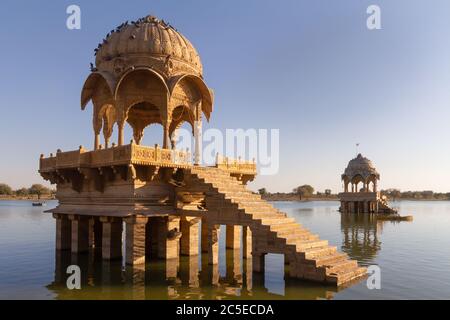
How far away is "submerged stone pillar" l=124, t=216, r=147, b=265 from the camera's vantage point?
18.9 m

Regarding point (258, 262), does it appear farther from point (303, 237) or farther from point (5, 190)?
point (5, 190)

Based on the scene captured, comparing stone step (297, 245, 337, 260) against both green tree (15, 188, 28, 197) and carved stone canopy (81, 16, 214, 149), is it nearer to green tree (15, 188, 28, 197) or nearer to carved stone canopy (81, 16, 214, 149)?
carved stone canopy (81, 16, 214, 149)

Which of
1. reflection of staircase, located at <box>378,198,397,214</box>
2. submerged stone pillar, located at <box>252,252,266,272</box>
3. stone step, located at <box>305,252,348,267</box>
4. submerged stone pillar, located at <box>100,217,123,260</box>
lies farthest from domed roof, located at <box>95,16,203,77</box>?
reflection of staircase, located at <box>378,198,397,214</box>

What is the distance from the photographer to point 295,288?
14.8 metres

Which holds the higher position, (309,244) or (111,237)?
(309,244)

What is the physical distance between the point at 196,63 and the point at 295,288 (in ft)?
47.2

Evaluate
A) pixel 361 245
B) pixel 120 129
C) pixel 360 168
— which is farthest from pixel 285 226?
pixel 360 168

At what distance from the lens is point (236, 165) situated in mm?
24578

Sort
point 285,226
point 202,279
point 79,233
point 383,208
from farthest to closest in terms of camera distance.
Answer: point 383,208, point 79,233, point 285,226, point 202,279

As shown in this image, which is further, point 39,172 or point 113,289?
point 39,172

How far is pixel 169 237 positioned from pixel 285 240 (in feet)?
21.9

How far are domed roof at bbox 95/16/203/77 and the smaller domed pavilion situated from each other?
5432 centimetres

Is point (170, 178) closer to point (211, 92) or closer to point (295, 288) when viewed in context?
point (211, 92)
